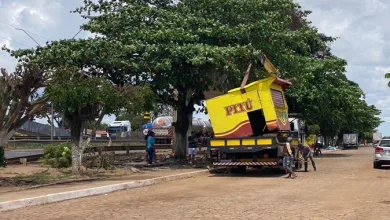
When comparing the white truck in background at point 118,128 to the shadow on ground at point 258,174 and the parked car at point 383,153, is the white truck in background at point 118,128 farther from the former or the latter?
the shadow on ground at point 258,174

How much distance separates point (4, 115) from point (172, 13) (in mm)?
10579

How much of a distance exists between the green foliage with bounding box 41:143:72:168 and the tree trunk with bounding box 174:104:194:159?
6.22 metres

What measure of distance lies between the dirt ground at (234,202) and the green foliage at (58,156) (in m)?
5.36

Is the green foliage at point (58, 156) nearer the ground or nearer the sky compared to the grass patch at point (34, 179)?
nearer the sky

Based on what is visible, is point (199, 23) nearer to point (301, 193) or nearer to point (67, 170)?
point (67, 170)

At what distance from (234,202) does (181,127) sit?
46.8 feet

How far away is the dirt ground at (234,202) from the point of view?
9977 mm

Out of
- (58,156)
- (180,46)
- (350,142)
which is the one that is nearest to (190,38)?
(180,46)

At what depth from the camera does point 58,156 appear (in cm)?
2066

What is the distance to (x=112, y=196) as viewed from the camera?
1309 cm

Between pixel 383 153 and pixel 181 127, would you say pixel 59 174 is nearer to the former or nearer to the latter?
pixel 181 127

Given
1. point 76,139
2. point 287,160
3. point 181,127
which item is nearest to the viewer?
point 76,139

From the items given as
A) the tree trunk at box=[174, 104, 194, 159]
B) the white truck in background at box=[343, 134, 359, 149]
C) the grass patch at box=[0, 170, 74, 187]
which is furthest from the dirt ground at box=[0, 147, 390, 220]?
the white truck in background at box=[343, 134, 359, 149]

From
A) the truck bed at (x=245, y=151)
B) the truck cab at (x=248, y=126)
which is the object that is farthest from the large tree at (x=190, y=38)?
the truck bed at (x=245, y=151)
